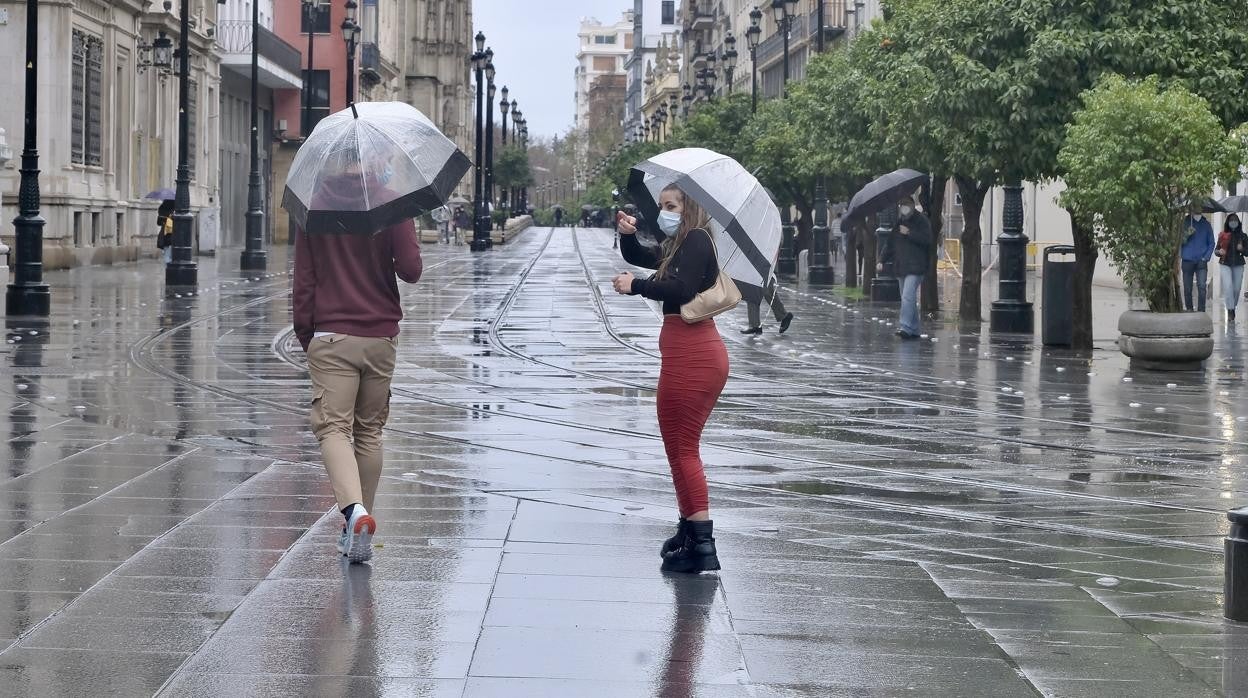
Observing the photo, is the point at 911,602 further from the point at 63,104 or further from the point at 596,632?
the point at 63,104

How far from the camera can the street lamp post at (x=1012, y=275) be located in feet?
81.0

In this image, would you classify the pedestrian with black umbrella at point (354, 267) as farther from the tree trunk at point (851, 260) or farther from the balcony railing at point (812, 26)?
the balcony railing at point (812, 26)

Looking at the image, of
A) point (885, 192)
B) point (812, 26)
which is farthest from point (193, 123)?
point (885, 192)

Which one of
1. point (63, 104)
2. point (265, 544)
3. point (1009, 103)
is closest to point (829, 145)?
point (1009, 103)

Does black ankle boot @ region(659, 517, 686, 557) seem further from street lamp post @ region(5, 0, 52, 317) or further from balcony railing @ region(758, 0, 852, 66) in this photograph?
balcony railing @ region(758, 0, 852, 66)

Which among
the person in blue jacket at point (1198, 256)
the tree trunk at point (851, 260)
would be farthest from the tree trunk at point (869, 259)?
the person in blue jacket at point (1198, 256)

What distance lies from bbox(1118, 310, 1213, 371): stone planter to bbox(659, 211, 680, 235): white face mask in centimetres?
1204

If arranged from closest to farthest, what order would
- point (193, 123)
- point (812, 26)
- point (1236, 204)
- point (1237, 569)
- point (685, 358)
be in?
1. point (1237, 569)
2. point (685, 358)
3. point (1236, 204)
4. point (193, 123)
5. point (812, 26)

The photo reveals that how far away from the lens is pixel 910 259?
76.9 feet

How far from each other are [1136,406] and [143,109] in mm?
38487

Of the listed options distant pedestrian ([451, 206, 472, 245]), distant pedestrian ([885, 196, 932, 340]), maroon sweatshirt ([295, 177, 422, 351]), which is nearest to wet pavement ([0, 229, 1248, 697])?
maroon sweatshirt ([295, 177, 422, 351])

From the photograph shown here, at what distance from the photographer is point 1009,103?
72.6ft

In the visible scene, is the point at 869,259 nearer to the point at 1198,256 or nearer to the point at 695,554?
the point at 1198,256

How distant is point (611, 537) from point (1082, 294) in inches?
576
